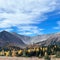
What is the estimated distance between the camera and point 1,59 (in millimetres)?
70188

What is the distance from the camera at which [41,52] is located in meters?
71.3

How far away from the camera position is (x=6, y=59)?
69250 mm

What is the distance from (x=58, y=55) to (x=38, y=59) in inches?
225

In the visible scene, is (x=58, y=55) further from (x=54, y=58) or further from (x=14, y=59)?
(x=14, y=59)

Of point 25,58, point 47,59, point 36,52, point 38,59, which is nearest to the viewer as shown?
point 47,59

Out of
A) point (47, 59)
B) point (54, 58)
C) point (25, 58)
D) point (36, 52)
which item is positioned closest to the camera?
point (47, 59)

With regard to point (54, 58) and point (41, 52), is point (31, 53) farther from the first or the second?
point (54, 58)

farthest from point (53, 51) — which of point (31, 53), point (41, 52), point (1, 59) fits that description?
point (1, 59)

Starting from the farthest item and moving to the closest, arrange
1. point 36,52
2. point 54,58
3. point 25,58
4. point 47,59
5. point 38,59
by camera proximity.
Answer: point 36,52
point 25,58
point 38,59
point 54,58
point 47,59

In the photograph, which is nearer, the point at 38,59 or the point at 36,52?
the point at 38,59

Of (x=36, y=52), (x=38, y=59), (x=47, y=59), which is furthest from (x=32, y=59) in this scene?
(x=47, y=59)

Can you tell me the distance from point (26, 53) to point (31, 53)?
1.60 meters

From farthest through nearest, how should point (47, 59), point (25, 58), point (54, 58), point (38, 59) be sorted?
1. point (25, 58)
2. point (38, 59)
3. point (54, 58)
4. point (47, 59)

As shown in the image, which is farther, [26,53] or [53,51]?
[26,53]
